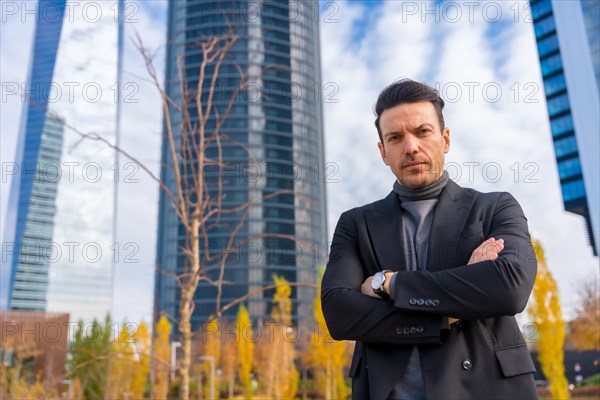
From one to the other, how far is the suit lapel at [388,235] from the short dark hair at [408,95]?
1.02 ft

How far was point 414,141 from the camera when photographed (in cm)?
158

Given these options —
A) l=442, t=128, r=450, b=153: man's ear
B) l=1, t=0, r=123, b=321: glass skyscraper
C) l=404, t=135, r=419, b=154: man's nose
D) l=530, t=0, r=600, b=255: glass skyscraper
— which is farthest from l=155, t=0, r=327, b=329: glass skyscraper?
l=404, t=135, r=419, b=154: man's nose

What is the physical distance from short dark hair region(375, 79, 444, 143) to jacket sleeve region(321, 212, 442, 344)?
0.42 meters

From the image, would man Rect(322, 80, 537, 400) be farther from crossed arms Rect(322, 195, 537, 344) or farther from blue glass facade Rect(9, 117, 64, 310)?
blue glass facade Rect(9, 117, 64, 310)

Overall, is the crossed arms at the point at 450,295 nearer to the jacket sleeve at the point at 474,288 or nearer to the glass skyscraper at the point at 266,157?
the jacket sleeve at the point at 474,288

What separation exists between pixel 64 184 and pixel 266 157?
47796 mm

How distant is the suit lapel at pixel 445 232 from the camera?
1567 millimetres

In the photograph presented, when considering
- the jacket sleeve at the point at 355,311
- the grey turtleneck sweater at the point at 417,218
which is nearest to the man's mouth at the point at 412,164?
the grey turtleneck sweater at the point at 417,218

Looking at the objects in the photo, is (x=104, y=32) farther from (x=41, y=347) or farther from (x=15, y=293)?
(x=41, y=347)

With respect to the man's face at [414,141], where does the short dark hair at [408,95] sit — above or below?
above

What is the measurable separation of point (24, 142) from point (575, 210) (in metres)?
86.7

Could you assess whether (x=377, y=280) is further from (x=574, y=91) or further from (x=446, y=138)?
(x=574, y=91)

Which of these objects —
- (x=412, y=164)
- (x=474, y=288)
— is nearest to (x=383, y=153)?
(x=412, y=164)

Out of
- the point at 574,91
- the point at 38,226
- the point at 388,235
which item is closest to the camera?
the point at 388,235
